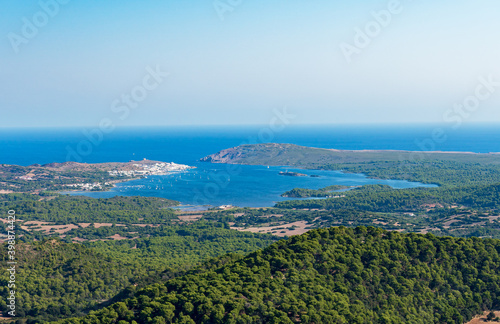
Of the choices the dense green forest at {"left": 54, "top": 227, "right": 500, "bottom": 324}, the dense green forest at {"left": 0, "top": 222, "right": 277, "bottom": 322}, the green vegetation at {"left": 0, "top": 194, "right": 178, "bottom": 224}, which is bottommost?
the dense green forest at {"left": 0, "top": 222, "right": 277, "bottom": 322}

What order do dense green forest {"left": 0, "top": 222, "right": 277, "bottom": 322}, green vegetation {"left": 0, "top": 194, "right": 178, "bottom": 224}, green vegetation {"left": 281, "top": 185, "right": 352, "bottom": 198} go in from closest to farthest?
dense green forest {"left": 0, "top": 222, "right": 277, "bottom": 322}
green vegetation {"left": 0, "top": 194, "right": 178, "bottom": 224}
green vegetation {"left": 281, "top": 185, "right": 352, "bottom": 198}

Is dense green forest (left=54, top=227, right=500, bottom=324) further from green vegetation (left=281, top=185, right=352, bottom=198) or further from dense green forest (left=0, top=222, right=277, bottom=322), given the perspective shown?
green vegetation (left=281, top=185, right=352, bottom=198)

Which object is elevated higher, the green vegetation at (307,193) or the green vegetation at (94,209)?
the green vegetation at (307,193)

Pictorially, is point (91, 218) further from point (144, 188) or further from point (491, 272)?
point (491, 272)

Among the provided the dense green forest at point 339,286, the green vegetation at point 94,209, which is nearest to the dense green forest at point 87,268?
the dense green forest at point 339,286

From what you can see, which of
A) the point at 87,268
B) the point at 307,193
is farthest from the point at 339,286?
the point at 307,193

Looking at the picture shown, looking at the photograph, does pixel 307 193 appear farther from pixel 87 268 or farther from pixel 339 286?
pixel 339 286

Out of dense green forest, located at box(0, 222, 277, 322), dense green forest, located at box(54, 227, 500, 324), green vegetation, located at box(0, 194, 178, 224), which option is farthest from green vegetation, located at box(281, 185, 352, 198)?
dense green forest, located at box(54, 227, 500, 324)

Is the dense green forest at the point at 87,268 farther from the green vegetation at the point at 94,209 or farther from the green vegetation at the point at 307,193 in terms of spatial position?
the green vegetation at the point at 307,193
